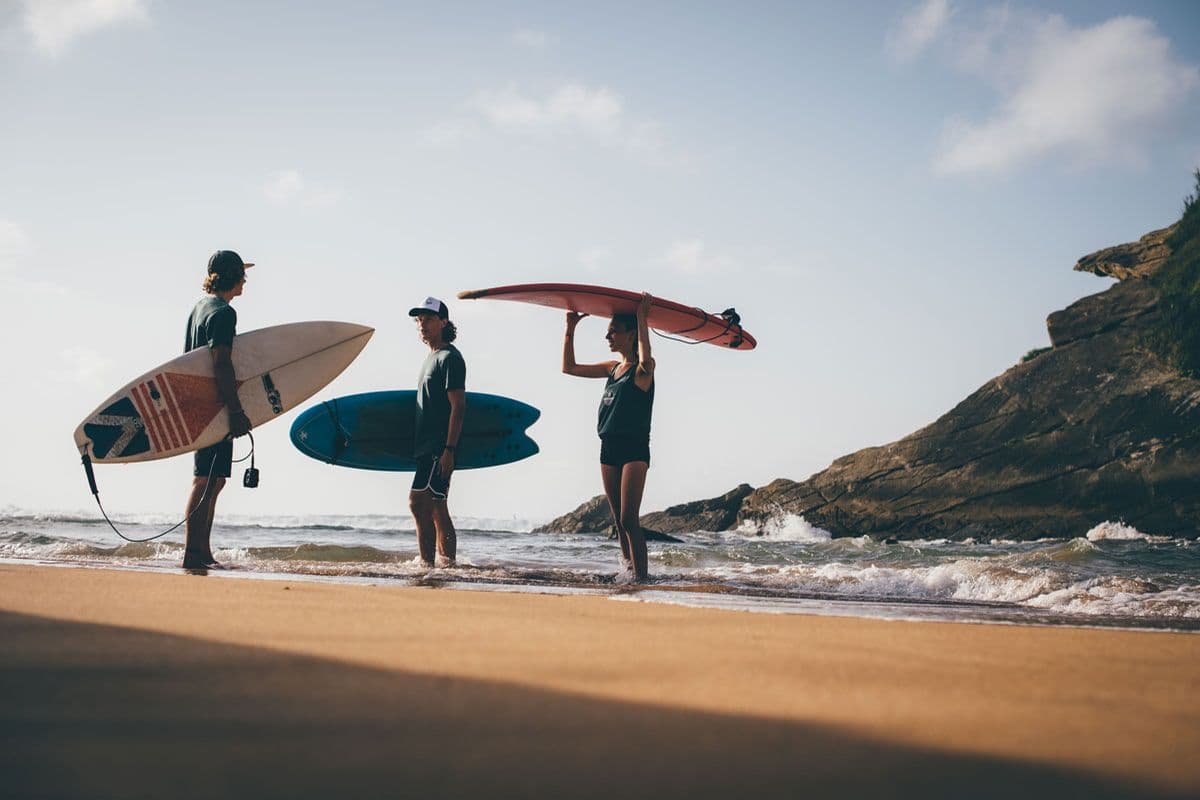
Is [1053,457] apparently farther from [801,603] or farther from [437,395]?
[801,603]

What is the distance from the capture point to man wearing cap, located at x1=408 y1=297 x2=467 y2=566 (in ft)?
20.9

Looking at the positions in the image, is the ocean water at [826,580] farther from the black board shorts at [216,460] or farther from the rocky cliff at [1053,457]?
the rocky cliff at [1053,457]

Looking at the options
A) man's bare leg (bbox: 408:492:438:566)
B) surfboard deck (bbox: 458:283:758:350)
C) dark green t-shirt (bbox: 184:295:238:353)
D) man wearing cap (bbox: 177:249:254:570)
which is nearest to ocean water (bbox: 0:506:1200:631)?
man's bare leg (bbox: 408:492:438:566)

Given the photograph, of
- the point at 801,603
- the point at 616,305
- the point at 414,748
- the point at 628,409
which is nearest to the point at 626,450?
the point at 628,409

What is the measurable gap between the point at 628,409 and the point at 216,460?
277 cm

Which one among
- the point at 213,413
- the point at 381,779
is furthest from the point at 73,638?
the point at 213,413

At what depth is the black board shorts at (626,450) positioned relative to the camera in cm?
596

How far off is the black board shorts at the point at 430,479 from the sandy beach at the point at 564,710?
159 inches

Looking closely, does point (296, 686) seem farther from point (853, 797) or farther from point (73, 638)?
A: point (853, 797)

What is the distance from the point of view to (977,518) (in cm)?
1873

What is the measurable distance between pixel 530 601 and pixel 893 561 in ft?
19.6

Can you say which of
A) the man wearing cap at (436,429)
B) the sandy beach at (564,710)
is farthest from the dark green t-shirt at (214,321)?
the sandy beach at (564,710)

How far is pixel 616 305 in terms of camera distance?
6.67 meters

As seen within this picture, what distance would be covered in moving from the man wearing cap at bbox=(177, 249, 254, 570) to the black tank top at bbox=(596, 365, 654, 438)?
8.09 ft
